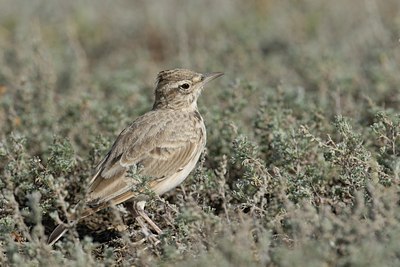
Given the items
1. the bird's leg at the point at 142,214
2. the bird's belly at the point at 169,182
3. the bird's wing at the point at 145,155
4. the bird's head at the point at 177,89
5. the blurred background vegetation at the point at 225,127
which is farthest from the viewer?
the bird's head at the point at 177,89

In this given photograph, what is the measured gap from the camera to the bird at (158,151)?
5.45 metres

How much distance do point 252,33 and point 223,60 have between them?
0.68 m

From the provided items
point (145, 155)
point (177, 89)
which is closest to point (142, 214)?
point (145, 155)

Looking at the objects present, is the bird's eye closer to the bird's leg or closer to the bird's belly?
the bird's belly

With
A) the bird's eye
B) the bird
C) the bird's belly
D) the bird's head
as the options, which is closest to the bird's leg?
the bird

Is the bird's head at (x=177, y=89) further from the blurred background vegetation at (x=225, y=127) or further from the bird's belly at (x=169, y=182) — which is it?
the bird's belly at (x=169, y=182)

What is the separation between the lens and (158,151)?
586cm

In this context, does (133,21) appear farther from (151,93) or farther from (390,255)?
(390,255)

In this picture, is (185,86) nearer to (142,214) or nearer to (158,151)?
(158,151)

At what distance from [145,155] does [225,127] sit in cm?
119

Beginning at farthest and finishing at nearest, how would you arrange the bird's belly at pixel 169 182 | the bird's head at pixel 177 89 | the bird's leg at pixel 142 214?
the bird's head at pixel 177 89, the bird's belly at pixel 169 182, the bird's leg at pixel 142 214

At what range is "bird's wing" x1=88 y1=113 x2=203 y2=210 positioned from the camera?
5.45 m

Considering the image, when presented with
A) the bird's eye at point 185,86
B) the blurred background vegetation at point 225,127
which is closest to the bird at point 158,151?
the bird's eye at point 185,86

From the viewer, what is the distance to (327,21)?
36.5 ft
